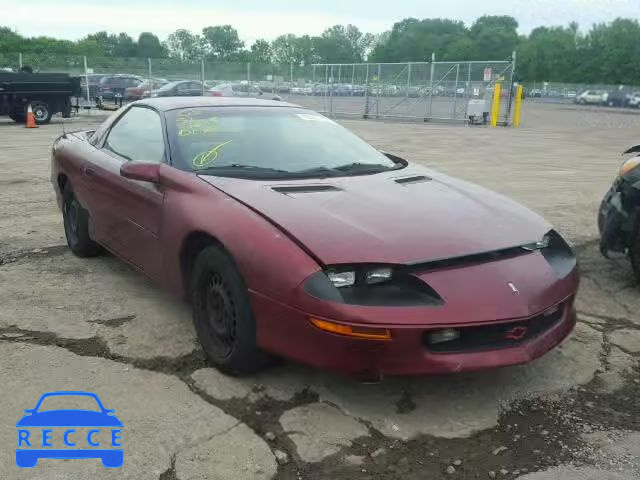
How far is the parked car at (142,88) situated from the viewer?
26109mm

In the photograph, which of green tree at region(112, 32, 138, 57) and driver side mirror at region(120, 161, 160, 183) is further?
green tree at region(112, 32, 138, 57)

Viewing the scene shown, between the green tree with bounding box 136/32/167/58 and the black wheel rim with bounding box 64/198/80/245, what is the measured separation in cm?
12193

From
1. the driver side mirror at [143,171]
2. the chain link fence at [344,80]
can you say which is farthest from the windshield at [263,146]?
the chain link fence at [344,80]

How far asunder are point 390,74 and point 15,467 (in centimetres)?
2544

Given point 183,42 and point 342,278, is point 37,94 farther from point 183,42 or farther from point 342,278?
point 183,42

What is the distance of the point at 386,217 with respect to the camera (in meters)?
3.01

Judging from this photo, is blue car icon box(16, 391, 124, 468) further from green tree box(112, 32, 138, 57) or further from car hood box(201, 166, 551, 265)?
green tree box(112, 32, 138, 57)

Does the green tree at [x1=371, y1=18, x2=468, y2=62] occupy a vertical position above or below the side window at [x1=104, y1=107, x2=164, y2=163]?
above

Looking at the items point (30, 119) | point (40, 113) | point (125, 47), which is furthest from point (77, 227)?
point (125, 47)

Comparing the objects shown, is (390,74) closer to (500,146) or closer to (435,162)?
(500,146)

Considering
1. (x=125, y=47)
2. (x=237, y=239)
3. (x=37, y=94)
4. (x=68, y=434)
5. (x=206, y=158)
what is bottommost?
(x=68, y=434)

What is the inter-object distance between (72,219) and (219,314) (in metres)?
2.50

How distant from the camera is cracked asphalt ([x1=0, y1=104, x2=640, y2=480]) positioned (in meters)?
2.45

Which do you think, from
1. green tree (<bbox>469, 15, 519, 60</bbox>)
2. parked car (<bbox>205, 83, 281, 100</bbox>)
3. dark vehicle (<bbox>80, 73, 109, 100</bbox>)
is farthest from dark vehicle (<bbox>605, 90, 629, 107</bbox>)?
green tree (<bbox>469, 15, 519, 60</bbox>)
